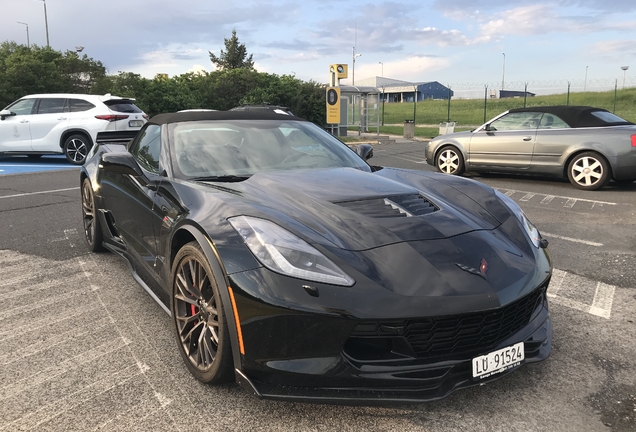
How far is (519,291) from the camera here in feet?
7.88

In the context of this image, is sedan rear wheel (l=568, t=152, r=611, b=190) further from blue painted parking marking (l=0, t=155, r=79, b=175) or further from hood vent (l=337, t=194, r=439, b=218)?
blue painted parking marking (l=0, t=155, r=79, b=175)

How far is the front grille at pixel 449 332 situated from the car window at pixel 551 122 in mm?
7764

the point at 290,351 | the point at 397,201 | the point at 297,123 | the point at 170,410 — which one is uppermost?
the point at 297,123

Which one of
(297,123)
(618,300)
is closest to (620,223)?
(618,300)

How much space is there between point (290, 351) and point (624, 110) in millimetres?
51040

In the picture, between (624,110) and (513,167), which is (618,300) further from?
(624,110)

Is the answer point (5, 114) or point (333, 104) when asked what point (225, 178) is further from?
point (333, 104)

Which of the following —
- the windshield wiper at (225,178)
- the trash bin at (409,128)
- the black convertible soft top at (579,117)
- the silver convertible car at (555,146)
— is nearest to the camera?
the windshield wiper at (225,178)

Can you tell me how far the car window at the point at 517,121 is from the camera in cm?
947

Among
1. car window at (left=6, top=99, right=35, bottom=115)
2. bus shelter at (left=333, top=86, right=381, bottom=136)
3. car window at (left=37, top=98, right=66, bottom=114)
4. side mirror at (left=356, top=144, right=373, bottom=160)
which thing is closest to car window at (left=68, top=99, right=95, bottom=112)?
car window at (left=37, top=98, right=66, bottom=114)

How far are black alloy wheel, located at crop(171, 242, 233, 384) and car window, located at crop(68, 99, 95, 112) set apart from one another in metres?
10.9

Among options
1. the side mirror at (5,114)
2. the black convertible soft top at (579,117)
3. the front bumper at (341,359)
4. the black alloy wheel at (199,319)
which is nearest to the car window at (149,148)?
the black alloy wheel at (199,319)

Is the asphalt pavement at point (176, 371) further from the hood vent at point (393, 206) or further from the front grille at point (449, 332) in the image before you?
the hood vent at point (393, 206)

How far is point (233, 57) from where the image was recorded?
61.6m
